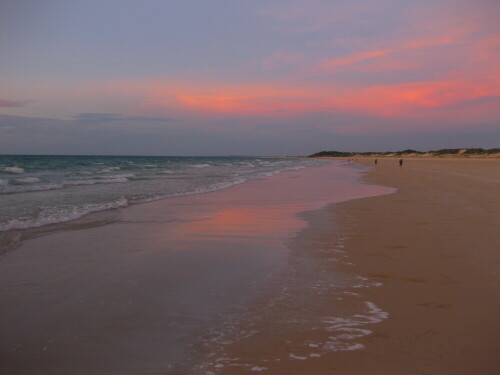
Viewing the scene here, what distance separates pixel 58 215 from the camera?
460 inches

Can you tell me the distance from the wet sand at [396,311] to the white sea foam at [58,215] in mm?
6755

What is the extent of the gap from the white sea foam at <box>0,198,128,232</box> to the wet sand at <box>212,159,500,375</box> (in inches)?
266

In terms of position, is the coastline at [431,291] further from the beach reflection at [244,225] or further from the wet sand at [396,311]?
the beach reflection at [244,225]

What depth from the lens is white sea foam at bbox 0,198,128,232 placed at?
32.9ft

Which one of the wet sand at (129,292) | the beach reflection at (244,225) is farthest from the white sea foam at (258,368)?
the beach reflection at (244,225)

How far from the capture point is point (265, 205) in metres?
14.3

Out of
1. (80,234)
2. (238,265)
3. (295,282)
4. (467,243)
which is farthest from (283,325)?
(80,234)

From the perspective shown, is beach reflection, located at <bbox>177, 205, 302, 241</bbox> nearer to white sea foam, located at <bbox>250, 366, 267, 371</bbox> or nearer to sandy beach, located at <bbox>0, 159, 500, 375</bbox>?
sandy beach, located at <bbox>0, 159, 500, 375</bbox>

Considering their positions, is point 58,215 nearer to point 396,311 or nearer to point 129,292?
point 129,292

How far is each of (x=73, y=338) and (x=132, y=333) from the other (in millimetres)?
547

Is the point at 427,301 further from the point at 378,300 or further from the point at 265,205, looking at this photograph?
the point at 265,205

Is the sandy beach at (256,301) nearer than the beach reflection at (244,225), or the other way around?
the sandy beach at (256,301)

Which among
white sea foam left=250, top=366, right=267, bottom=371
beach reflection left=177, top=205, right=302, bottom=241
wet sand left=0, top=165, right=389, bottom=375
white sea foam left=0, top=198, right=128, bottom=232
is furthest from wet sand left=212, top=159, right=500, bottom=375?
white sea foam left=0, top=198, right=128, bottom=232

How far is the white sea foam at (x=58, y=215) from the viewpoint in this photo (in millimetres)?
10040
